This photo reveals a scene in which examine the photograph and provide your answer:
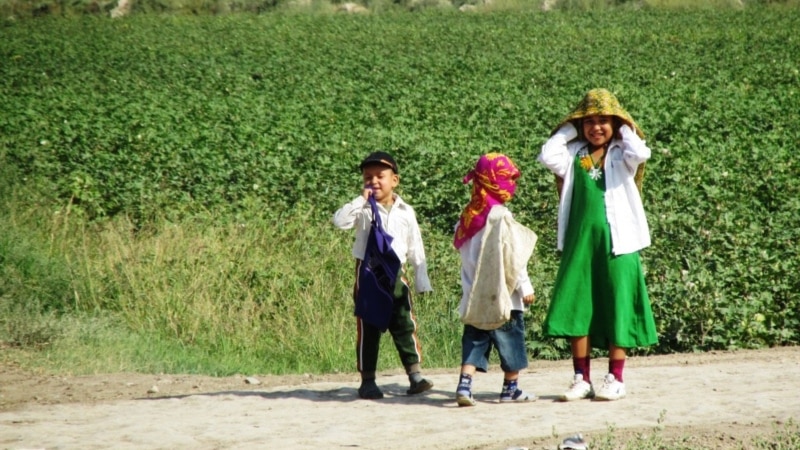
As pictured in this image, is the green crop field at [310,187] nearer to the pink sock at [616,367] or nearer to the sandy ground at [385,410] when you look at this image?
the sandy ground at [385,410]

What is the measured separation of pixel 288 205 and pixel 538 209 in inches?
119

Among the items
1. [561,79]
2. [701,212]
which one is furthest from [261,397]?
[561,79]

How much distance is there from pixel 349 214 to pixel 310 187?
7037mm

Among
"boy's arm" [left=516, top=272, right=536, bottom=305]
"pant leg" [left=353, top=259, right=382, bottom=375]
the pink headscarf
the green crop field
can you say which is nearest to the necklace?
the pink headscarf

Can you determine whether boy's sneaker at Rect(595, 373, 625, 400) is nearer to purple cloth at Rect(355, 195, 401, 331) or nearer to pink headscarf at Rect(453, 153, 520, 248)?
pink headscarf at Rect(453, 153, 520, 248)

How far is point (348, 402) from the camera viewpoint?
Result: 690 centimetres

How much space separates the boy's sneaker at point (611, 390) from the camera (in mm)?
6594

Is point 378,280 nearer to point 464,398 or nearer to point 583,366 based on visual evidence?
point 464,398

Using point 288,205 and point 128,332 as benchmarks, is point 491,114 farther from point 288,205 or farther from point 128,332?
point 128,332

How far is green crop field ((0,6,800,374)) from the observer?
9336mm

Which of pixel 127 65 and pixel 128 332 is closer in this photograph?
pixel 128 332

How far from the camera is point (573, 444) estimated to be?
543 centimetres

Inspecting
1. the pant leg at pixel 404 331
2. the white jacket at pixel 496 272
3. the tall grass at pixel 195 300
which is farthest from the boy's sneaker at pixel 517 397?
the tall grass at pixel 195 300

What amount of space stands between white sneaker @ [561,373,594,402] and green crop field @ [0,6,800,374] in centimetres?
218
